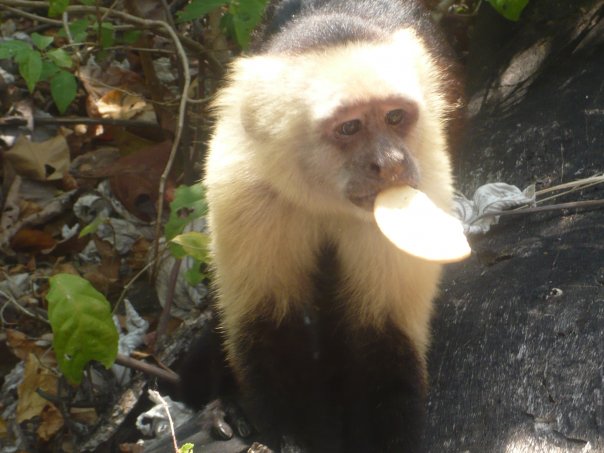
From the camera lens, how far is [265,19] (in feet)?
9.99

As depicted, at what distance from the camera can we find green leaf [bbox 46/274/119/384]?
2.26 meters

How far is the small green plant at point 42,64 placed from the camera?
3.06 meters

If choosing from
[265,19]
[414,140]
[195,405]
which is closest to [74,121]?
[265,19]

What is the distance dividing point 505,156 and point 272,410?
1.33m

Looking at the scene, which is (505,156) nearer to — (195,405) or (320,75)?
(320,75)

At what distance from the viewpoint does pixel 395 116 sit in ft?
6.76

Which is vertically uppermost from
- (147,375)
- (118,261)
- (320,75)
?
(320,75)

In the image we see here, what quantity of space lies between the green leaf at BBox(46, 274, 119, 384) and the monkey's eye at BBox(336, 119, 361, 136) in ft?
2.86

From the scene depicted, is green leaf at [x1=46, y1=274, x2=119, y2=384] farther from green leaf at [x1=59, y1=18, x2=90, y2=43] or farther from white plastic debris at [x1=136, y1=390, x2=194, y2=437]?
green leaf at [x1=59, y1=18, x2=90, y2=43]

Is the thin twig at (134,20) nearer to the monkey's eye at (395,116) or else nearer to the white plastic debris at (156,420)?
the white plastic debris at (156,420)

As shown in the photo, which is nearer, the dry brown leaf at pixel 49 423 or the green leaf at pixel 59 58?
the dry brown leaf at pixel 49 423

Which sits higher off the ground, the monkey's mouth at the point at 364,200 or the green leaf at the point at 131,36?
the monkey's mouth at the point at 364,200

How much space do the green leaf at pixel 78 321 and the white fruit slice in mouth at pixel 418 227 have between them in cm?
89

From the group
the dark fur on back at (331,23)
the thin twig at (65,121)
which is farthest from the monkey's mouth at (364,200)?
the thin twig at (65,121)
